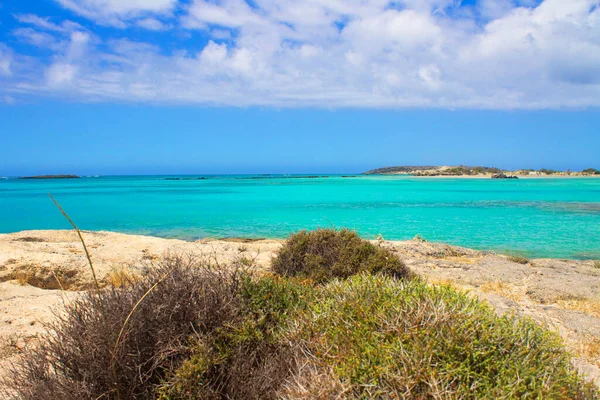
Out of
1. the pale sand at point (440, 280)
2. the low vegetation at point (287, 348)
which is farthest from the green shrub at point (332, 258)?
the low vegetation at point (287, 348)

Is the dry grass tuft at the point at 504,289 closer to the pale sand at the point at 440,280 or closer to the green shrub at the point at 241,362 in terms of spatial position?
the pale sand at the point at 440,280

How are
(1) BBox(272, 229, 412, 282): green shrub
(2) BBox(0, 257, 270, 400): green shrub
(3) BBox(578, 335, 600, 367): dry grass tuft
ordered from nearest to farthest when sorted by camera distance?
1. (2) BBox(0, 257, 270, 400): green shrub
2. (3) BBox(578, 335, 600, 367): dry grass tuft
3. (1) BBox(272, 229, 412, 282): green shrub

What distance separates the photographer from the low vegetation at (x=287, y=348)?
241 cm

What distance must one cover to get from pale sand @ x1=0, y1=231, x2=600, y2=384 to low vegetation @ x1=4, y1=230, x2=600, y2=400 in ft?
2.59

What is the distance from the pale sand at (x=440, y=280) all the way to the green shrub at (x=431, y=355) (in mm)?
1153

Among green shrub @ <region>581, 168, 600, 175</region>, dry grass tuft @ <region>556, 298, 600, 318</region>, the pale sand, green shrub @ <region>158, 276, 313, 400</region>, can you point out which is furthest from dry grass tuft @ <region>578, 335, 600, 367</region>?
green shrub @ <region>581, 168, 600, 175</region>

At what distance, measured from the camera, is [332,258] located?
7512 mm

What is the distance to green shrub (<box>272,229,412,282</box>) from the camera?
279 inches

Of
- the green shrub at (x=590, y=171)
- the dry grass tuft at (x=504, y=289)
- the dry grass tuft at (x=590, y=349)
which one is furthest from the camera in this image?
the green shrub at (x=590, y=171)

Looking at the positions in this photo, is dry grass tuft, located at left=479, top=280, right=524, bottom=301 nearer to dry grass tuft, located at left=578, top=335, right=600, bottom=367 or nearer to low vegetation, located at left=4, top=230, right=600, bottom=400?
dry grass tuft, located at left=578, top=335, right=600, bottom=367

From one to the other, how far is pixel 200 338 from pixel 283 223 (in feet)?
62.4

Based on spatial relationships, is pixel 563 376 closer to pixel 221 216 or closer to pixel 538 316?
pixel 538 316

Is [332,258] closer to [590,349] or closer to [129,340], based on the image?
[590,349]

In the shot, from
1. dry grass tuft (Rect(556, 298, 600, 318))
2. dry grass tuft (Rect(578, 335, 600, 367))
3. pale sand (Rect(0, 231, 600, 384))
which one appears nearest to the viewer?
dry grass tuft (Rect(578, 335, 600, 367))
